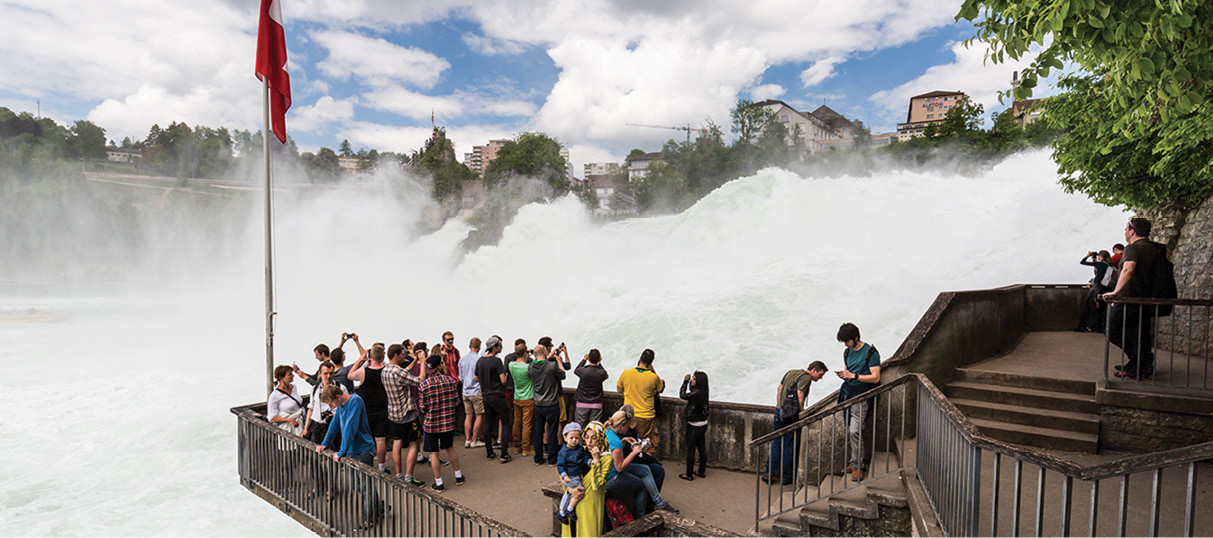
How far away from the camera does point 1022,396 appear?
22.1 feet

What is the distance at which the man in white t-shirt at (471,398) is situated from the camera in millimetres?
8727

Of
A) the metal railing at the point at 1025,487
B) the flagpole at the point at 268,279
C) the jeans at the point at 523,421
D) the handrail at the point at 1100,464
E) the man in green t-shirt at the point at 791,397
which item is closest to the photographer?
the handrail at the point at 1100,464

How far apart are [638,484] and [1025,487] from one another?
10.7 feet

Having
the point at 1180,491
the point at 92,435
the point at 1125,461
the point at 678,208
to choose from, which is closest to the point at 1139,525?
the point at 1180,491

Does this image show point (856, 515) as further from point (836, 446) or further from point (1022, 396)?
point (1022, 396)

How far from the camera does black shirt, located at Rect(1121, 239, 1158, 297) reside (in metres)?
6.14

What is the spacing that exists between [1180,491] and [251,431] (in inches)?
398

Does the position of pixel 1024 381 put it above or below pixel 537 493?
above

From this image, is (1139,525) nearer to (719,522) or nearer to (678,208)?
(719,522)

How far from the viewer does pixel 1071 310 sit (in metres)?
11.5

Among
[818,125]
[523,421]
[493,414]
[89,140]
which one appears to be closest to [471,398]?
[493,414]

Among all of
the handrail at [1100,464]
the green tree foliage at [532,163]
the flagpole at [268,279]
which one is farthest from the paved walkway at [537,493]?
the green tree foliage at [532,163]

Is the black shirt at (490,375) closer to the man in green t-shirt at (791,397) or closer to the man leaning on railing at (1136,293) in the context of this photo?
the man in green t-shirt at (791,397)

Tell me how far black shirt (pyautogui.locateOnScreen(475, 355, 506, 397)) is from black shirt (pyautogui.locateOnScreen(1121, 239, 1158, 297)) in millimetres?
7307
